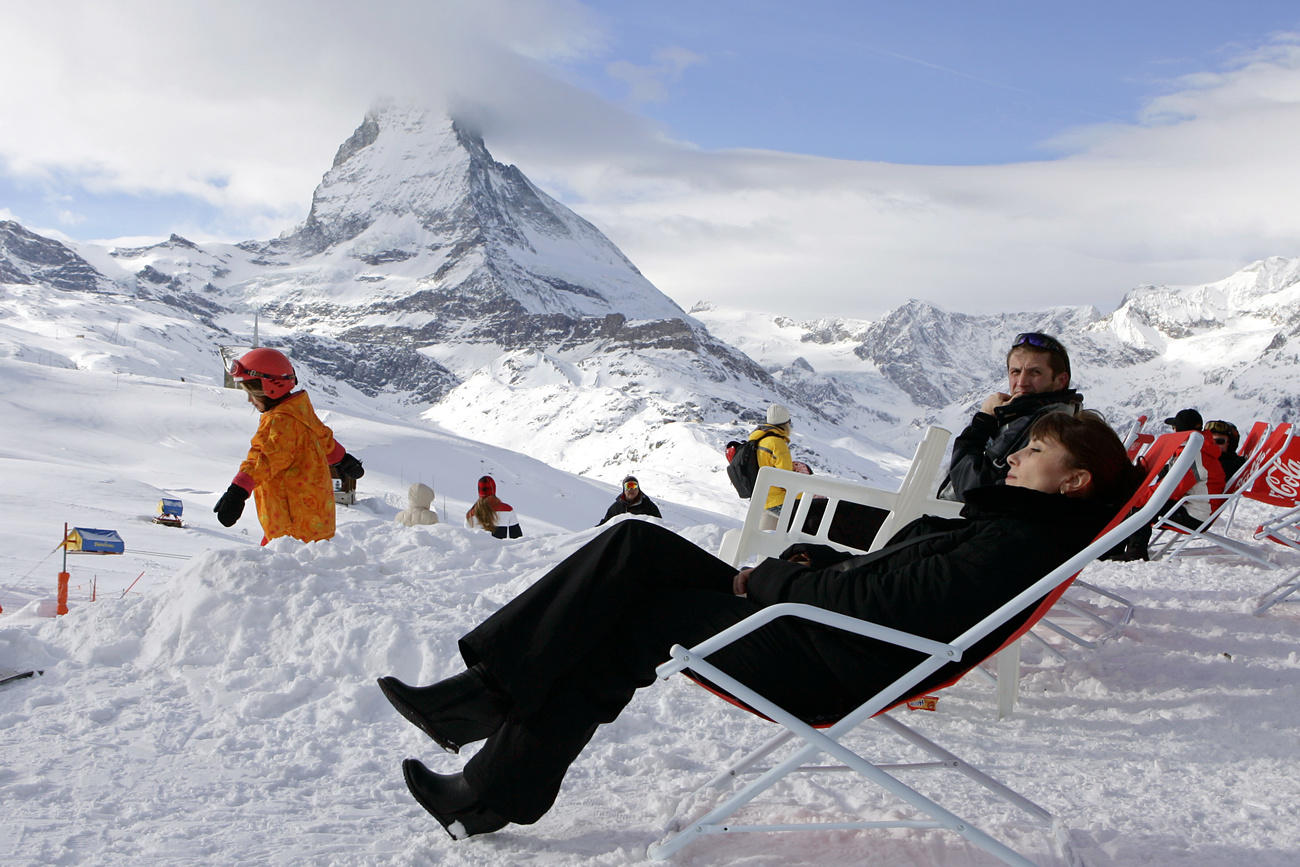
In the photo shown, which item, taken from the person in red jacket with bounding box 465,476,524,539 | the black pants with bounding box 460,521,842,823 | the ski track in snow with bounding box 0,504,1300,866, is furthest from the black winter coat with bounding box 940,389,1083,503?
the person in red jacket with bounding box 465,476,524,539

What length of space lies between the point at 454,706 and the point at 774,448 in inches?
214

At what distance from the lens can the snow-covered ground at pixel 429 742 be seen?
243 cm

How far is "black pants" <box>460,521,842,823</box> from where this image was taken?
7.27ft

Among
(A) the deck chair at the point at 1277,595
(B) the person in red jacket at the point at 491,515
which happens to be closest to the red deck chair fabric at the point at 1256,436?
(A) the deck chair at the point at 1277,595

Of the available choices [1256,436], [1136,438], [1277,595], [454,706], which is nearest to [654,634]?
[454,706]

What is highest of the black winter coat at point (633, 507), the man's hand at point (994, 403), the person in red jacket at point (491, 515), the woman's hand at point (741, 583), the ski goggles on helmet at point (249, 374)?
the man's hand at point (994, 403)

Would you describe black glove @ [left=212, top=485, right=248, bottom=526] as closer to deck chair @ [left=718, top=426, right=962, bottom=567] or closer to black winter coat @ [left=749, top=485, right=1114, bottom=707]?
deck chair @ [left=718, top=426, right=962, bottom=567]

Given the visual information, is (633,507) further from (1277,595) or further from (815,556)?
(815,556)

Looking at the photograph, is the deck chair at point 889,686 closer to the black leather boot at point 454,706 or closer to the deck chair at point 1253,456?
the black leather boot at point 454,706

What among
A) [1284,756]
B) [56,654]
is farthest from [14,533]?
[1284,756]

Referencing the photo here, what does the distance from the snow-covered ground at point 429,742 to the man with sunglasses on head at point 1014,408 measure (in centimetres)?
94

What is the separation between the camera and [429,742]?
10.3ft

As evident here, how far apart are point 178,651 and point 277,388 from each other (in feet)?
5.99

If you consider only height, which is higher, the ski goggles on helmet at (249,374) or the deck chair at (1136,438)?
the deck chair at (1136,438)
